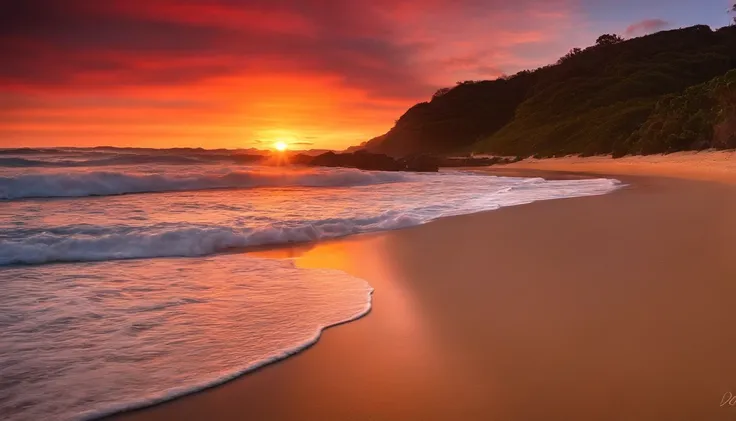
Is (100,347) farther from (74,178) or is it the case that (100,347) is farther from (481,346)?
(74,178)

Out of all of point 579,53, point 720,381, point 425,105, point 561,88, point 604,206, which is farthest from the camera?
point 425,105

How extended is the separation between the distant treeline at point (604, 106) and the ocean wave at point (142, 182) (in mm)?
16063

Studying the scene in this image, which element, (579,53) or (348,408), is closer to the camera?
(348,408)

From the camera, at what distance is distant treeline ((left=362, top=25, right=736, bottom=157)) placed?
1115 inches

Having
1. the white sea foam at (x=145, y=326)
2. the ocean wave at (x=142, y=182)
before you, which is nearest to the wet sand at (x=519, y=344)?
the white sea foam at (x=145, y=326)

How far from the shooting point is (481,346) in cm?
310

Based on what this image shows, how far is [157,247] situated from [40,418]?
4.09 metres

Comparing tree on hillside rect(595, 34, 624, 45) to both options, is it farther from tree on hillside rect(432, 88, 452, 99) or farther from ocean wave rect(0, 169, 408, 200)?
ocean wave rect(0, 169, 408, 200)

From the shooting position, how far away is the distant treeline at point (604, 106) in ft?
92.9

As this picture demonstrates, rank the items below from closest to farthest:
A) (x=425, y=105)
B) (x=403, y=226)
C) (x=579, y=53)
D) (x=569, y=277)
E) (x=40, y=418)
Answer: (x=40, y=418) < (x=569, y=277) < (x=403, y=226) < (x=579, y=53) < (x=425, y=105)

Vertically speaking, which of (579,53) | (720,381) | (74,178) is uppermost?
(579,53)

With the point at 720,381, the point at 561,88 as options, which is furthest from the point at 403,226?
the point at 561,88

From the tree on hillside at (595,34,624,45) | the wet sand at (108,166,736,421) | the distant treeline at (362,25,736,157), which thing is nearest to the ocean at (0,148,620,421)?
the wet sand at (108,166,736,421)

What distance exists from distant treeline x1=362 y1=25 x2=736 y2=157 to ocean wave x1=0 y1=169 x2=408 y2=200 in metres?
16.1
